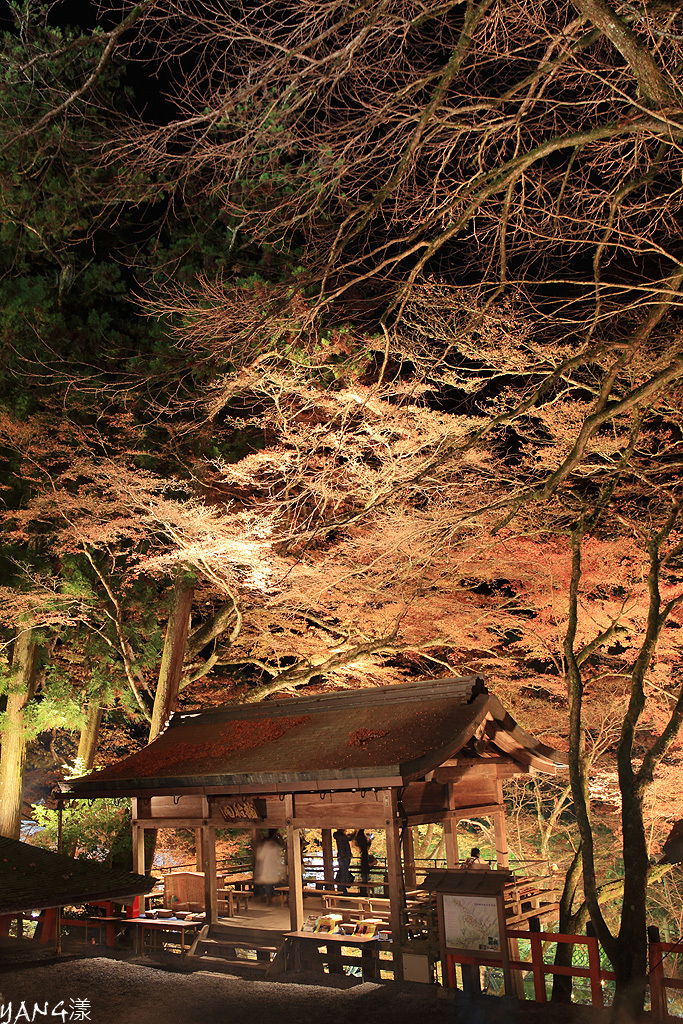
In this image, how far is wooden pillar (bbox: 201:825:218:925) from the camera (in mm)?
12131

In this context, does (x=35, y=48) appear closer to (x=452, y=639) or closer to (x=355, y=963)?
(x=355, y=963)

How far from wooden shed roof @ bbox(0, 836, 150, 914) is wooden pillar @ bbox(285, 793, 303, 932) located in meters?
3.47

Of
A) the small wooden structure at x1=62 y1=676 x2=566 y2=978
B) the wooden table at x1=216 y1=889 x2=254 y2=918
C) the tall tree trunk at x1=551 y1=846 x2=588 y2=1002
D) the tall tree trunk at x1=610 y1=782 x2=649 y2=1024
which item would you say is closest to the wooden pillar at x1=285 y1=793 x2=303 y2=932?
the small wooden structure at x1=62 y1=676 x2=566 y2=978

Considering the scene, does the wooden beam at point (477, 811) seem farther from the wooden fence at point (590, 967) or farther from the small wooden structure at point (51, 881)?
the small wooden structure at point (51, 881)

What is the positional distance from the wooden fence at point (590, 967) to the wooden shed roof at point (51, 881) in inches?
145

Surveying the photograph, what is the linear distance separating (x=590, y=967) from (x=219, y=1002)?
162 inches

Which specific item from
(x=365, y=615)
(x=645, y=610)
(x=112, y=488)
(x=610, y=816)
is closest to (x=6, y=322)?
(x=112, y=488)

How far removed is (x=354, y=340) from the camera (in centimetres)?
1352

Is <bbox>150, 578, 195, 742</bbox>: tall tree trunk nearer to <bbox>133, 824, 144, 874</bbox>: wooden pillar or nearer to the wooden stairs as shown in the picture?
<bbox>133, 824, 144, 874</bbox>: wooden pillar

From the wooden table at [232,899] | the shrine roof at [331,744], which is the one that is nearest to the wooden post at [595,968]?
the shrine roof at [331,744]

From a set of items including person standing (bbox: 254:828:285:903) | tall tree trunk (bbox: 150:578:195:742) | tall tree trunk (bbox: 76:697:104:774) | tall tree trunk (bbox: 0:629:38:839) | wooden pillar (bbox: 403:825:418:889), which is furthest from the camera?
tall tree trunk (bbox: 76:697:104:774)

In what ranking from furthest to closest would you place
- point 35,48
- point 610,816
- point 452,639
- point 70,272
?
1. point 610,816
2. point 452,639
3. point 70,272
4. point 35,48

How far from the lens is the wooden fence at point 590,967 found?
7160mm

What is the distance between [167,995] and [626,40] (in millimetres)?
10349
